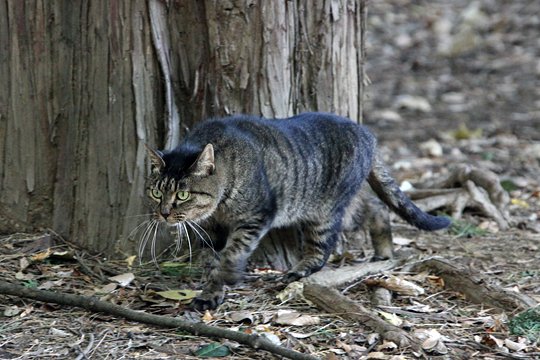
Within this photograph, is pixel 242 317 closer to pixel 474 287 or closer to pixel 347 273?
pixel 347 273

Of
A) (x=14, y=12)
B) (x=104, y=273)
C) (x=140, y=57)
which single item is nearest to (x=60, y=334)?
(x=104, y=273)

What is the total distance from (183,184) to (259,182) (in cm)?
45

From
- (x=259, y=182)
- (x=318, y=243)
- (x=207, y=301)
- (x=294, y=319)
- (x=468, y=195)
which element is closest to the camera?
(x=294, y=319)

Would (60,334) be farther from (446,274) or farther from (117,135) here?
(446,274)

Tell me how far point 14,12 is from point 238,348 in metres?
2.50

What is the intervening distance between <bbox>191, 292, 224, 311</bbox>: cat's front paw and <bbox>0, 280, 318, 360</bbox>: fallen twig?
1.18 ft

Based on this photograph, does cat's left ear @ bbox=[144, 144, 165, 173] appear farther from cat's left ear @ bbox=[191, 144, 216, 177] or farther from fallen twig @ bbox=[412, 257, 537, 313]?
fallen twig @ bbox=[412, 257, 537, 313]

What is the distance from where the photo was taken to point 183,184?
481 centimetres

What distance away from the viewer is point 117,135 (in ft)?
17.2

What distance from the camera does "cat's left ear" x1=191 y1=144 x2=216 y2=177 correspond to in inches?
186

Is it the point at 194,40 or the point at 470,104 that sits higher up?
the point at 194,40

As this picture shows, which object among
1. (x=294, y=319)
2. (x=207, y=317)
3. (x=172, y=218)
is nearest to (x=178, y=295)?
(x=207, y=317)

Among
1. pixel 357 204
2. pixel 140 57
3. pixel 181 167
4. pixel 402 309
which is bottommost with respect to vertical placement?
pixel 402 309

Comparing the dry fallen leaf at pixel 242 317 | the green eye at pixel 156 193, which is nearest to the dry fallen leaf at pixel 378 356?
the dry fallen leaf at pixel 242 317
